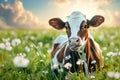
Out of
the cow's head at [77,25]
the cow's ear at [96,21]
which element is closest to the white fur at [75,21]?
the cow's head at [77,25]

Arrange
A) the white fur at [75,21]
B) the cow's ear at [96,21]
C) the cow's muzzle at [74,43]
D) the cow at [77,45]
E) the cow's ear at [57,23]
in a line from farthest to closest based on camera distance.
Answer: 1. the cow's ear at [57,23]
2. the cow's ear at [96,21]
3. the white fur at [75,21]
4. the cow at [77,45]
5. the cow's muzzle at [74,43]

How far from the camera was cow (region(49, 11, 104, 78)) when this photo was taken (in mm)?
6630

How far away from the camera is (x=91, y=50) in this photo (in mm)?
7305

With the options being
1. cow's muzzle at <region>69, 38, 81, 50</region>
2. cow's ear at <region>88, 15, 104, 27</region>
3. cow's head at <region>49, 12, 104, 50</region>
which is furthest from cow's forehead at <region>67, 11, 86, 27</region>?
cow's muzzle at <region>69, 38, 81, 50</region>

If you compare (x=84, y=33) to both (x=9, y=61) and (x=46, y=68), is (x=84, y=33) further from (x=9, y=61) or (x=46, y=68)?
(x=9, y=61)

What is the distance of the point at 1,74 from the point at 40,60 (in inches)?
30.9

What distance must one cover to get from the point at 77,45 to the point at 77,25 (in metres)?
0.54

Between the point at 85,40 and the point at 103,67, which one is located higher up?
the point at 85,40

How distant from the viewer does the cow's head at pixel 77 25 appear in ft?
21.3

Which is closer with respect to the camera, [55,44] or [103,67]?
[103,67]

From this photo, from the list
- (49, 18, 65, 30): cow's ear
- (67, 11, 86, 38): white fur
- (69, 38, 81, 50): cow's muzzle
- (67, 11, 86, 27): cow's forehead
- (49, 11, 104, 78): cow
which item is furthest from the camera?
(49, 18, 65, 30): cow's ear

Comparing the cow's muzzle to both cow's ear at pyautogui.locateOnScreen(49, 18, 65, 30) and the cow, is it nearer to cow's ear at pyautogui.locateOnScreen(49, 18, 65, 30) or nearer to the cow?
the cow

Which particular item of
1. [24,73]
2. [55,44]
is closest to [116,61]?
[55,44]

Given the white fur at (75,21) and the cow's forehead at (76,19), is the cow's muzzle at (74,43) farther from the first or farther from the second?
the cow's forehead at (76,19)
